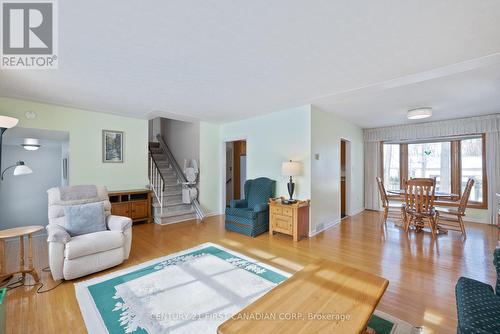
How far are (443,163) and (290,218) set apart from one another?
471 centimetres

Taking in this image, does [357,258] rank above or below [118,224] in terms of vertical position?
below

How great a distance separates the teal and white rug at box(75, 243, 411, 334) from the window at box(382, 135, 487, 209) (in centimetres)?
525

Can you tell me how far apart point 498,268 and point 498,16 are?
→ 74.3 inches

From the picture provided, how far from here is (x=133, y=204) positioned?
14.8ft

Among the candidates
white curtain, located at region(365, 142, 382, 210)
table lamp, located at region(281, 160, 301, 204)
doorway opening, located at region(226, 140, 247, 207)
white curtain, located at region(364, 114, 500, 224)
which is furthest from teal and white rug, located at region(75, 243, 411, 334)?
white curtain, located at region(364, 114, 500, 224)

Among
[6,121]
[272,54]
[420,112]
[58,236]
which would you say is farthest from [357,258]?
[6,121]

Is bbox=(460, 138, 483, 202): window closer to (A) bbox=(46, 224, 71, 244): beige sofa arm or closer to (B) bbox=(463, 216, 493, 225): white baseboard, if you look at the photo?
(B) bbox=(463, 216, 493, 225): white baseboard

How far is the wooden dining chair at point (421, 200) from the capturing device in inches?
145

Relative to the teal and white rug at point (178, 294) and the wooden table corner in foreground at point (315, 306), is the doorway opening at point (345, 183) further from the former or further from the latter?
the wooden table corner in foreground at point (315, 306)

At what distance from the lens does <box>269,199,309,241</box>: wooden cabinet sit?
11.7 ft

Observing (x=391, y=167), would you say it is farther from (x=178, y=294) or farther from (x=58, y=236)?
(x=58, y=236)

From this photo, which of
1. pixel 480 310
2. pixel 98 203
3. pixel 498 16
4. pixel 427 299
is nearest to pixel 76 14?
pixel 98 203

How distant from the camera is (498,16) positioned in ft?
5.30

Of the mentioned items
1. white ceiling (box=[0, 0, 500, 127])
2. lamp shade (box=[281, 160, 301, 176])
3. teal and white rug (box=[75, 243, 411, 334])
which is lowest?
teal and white rug (box=[75, 243, 411, 334])
